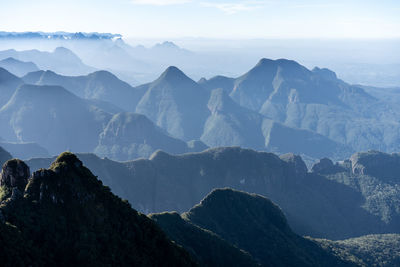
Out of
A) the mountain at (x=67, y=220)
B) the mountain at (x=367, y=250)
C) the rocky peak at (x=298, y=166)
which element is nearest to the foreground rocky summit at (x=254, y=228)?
the mountain at (x=367, y=250)

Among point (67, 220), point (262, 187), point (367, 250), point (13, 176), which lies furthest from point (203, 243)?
point (262, 187)

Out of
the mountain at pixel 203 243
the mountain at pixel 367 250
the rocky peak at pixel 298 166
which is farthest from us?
the rocky peak at pixel 298 166

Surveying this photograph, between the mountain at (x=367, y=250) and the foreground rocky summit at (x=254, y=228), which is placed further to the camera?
the mountain at (x=367, y=250)

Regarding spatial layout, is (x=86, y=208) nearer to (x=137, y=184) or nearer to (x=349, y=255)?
(x=349, y=255)

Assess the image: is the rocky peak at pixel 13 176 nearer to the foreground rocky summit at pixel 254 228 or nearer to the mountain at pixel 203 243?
the mountain at pixel 203 243

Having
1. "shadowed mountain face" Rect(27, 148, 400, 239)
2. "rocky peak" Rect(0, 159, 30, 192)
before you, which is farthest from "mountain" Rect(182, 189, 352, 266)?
"rocky peak" Rect(0, 159, 30, 192)

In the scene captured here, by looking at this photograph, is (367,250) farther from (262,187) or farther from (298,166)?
(298,166)

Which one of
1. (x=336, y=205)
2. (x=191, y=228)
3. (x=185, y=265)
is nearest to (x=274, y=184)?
(x=336, y=205)
